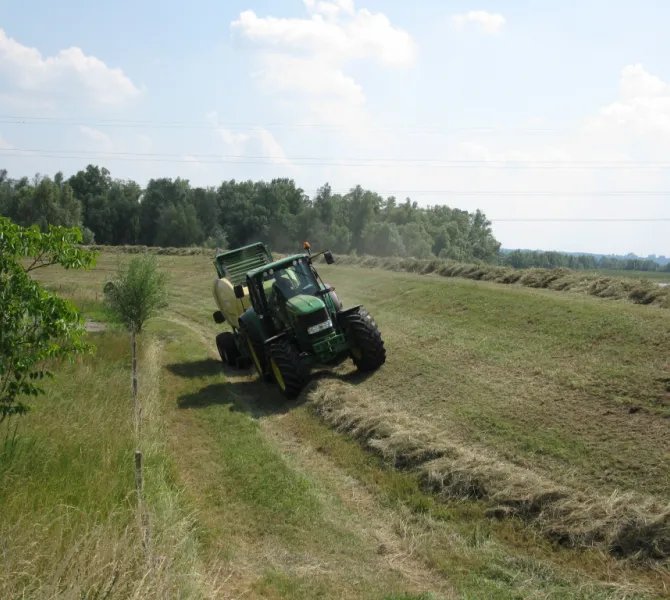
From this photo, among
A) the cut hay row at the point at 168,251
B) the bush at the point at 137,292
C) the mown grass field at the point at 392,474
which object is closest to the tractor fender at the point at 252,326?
the mown grass field at the point at 392,474

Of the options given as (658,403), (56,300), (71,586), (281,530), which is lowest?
(281,530)

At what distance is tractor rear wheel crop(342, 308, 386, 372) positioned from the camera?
12922mm

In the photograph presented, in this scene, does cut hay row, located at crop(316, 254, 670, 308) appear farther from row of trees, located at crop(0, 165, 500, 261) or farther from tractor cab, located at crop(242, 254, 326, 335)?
row of trees, located at crop(0, 165, 500, 261)

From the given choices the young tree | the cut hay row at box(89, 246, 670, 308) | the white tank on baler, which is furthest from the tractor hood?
the cut hay row at box(89, 246, 670, 308)

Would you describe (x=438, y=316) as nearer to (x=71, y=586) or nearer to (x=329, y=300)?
(x=329, y=300)

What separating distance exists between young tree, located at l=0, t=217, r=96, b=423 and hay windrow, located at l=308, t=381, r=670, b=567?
14.8ft

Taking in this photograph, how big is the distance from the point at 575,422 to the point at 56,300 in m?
6.69

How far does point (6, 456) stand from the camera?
696 centimetres

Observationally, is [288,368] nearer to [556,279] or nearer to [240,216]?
[556,279]

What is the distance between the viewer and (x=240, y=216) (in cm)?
8006

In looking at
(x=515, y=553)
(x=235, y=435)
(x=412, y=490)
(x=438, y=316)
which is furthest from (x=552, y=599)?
(x=438, y=316)

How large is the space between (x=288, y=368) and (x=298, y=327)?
88 cm

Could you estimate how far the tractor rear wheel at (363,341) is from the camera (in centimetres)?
1292

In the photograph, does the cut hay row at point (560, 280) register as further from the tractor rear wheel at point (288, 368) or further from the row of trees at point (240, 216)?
the row of trees at point (240, 216)
